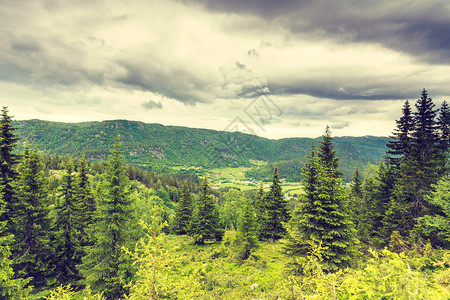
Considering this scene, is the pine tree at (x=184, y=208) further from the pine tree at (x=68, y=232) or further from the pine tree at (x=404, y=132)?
the pine tree at (x=404, y=132)

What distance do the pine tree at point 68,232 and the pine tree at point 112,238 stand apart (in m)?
7.95

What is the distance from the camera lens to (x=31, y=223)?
1877 centimetres

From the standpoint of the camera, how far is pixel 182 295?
528cm

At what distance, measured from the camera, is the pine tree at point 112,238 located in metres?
15.3

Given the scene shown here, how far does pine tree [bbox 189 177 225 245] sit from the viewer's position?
3169cm

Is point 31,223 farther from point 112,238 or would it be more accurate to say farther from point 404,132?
point 404,132

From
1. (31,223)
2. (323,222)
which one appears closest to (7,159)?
(31,223)

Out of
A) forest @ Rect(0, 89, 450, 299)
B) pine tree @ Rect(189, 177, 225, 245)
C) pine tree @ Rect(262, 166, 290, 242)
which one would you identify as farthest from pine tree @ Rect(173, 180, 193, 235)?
pine tree @ Rect(262, 166, 290, 242)

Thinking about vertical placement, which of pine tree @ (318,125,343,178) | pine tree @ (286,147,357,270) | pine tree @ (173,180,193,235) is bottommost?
→ pine tree @ (173,180,193,235)

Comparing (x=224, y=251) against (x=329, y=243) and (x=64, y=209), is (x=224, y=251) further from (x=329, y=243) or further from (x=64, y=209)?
(x=64, y=209)

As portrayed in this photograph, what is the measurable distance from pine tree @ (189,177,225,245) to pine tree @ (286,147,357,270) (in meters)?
19.0

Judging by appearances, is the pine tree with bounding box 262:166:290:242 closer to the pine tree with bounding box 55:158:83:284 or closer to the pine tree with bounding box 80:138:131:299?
the pine tree with bounding box 80:138:131:299

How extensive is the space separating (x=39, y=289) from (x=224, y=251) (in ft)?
A: 65.4

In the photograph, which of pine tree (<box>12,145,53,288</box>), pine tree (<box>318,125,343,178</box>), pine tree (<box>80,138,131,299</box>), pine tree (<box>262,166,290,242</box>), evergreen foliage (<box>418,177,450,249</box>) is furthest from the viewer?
pine tree (<box>262,166,290,242</box>)
